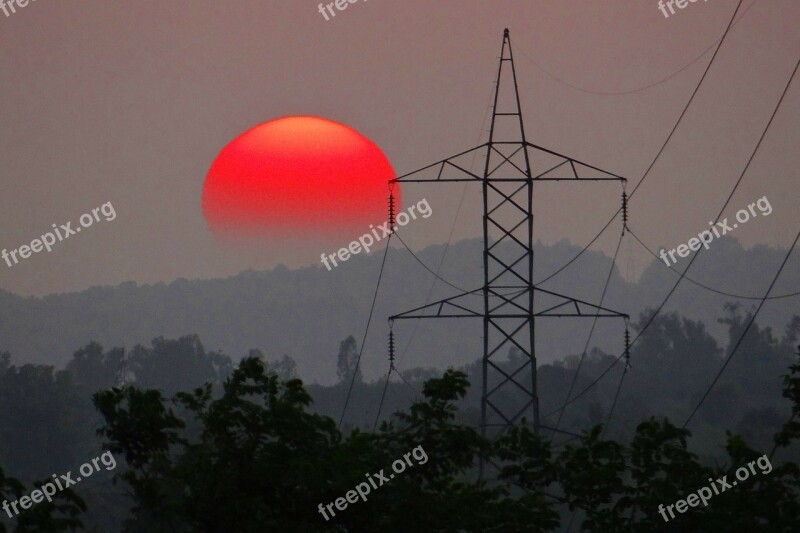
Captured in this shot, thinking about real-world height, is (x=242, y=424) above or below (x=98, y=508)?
below

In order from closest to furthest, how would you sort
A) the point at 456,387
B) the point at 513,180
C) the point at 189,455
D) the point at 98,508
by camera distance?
the point at 189,455 → the point at 456,387 → the point at 513,180 → the point at 98,508

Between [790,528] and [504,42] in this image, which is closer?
[790,528]

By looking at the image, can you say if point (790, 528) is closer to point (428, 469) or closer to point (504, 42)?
point (428, 469)

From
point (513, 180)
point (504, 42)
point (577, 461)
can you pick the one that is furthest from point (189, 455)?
point (504, 42)

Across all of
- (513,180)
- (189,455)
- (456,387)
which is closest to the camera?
(189,455)

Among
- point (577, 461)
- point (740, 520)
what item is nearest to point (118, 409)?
point (577, 461)

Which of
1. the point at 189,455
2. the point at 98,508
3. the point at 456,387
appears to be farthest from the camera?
the point at 98,508

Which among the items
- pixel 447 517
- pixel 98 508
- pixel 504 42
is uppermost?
pixel 98 508

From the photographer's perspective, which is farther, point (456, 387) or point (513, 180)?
point (513, 180)

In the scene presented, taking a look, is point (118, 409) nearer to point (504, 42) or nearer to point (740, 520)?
point (740, 520)
